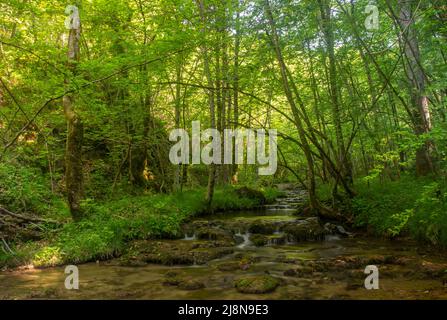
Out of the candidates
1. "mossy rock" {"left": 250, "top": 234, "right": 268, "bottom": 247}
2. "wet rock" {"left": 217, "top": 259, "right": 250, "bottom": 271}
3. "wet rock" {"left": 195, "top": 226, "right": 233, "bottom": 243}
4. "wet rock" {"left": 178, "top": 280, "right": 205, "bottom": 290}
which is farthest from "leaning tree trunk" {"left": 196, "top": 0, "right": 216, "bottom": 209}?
"wet rock" {"left": 178, "top": 280, "right": 205, "bottom": 290}

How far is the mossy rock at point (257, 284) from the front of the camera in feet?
21.4

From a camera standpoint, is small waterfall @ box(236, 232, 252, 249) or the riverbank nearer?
the riverbank

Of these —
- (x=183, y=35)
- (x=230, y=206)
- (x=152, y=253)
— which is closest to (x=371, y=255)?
(x=152, y=253)

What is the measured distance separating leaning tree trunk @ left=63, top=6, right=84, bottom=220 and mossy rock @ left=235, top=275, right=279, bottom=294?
17.5 feet

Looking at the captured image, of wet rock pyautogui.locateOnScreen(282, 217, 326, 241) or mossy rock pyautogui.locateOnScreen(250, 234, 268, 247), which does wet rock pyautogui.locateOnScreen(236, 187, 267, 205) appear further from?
A: mossy rock pyautogui.locateOnScreen(250, 234, 268, 247)

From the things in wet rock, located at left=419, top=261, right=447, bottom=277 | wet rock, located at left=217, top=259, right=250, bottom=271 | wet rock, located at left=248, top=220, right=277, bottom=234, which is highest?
wet rock, located at left=248, top=220, right=277, bottom=234

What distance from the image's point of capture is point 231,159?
72.3ft

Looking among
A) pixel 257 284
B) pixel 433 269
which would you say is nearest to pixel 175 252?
pixel 257 284

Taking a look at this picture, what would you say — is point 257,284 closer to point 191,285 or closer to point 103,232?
point 191,285

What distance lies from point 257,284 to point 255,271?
4.12ft

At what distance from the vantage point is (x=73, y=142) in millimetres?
10070

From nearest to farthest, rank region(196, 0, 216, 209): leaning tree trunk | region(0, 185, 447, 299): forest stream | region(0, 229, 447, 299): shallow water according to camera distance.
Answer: region(0, 229, 447, 299): shallow water < region(0, 185, 447, 299): forest stream < region(196, 0, 216, 209): leaning tree trunk

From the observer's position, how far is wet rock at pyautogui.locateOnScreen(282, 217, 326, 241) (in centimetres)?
1100

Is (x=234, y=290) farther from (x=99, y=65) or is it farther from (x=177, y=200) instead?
(x=177, y=200)
